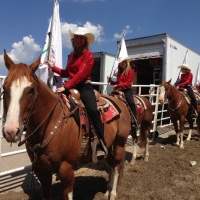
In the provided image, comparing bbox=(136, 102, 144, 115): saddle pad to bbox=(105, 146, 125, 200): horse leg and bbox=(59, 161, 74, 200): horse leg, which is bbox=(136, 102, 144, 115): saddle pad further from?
bbox=(59, 161, 74, 200): horse leg

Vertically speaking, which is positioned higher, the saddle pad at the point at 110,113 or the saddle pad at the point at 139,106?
the saddle pad at the point at 110,113

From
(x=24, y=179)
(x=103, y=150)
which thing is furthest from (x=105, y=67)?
(x=103, y=150)

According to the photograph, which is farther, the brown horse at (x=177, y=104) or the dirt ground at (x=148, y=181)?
the brown horse at (x=177, y=104)

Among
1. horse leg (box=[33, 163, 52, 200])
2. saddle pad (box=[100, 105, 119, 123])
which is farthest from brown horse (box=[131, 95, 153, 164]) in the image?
horse leg (box=[33, 163, 52, 200])

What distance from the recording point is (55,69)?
11.0 feet

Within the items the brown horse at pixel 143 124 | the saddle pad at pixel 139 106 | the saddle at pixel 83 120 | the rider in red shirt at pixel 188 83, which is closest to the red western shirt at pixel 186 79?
the rider in red shirt at pixel 188 83

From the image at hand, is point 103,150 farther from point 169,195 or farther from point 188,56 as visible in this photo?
point 188,56

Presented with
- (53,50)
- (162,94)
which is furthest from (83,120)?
(162,94)

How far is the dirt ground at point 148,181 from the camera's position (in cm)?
383

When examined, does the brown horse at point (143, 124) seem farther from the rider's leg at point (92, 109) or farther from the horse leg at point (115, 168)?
the rider's leg at point (92, 109)

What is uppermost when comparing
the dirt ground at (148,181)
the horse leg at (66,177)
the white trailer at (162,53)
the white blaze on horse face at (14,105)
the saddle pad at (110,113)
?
the white trailer at (162,53)

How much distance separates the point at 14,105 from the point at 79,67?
1.19 metres

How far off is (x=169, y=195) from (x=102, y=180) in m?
1.33

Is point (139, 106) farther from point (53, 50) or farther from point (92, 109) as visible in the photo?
point (92, 109)
